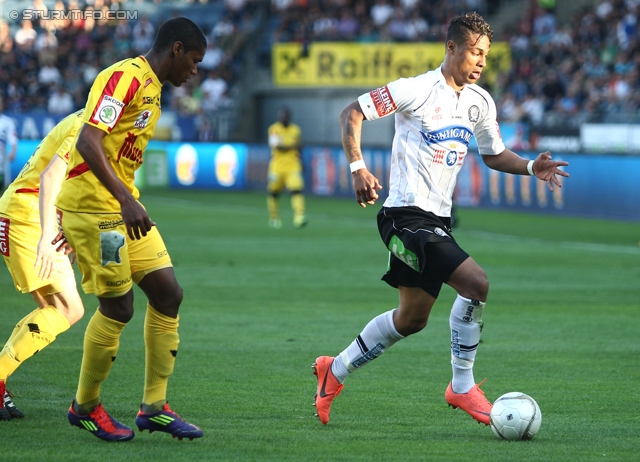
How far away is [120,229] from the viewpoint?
5379 mm

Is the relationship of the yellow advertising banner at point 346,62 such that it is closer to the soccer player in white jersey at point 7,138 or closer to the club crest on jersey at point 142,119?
the soccer player in white jersey at point 7,138

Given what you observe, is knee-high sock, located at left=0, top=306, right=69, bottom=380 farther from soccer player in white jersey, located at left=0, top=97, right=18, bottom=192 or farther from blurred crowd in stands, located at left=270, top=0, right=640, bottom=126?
blurred crowd in stands, located at left=270, top=0, right=640, bottom=126

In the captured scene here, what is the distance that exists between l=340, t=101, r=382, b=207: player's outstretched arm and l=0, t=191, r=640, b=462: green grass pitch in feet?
4.14

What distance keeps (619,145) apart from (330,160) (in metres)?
8.08

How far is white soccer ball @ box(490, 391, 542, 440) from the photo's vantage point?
561 centimetres

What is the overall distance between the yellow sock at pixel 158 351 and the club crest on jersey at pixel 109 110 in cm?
99

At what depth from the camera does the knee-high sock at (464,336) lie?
19.6 feet

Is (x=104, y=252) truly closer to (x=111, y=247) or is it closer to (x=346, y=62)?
(x=111, y=247)

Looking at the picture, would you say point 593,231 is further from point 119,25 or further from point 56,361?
point 119,25

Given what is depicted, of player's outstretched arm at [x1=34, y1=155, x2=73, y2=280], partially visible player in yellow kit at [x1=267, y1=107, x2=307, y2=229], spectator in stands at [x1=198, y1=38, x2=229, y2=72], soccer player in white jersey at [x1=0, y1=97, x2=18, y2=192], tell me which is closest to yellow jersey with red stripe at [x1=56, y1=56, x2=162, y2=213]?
player's outstretched arm at [x1=34, y1=155, x2=73, y2=280]

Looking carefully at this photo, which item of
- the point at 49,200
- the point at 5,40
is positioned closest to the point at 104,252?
the point at 49,200

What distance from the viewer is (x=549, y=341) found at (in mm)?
8961

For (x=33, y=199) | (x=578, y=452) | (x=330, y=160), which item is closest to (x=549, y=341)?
(x=578, y=452)

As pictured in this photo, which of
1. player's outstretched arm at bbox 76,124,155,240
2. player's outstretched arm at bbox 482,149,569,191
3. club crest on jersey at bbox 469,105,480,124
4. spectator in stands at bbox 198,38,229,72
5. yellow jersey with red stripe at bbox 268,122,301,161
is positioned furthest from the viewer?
spectator in stands at bbox 198,38,229,72
